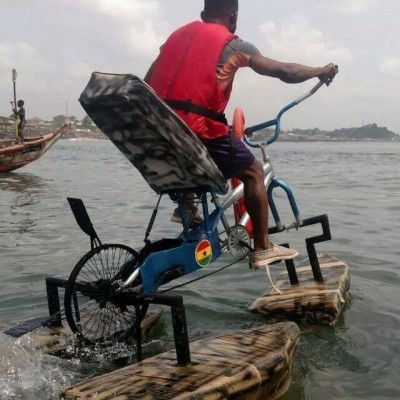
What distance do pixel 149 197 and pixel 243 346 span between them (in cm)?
1101

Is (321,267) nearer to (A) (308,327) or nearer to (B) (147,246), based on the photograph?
(A) (308,327)

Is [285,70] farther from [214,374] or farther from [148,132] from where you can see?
[214,374]

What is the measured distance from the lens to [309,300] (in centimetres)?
497

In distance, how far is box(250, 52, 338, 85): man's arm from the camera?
13.3 ft

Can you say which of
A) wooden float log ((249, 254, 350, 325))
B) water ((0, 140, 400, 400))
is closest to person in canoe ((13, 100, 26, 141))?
water ((0, 140, 400, 400))

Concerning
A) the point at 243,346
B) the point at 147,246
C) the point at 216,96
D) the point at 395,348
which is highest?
the point at 216,96

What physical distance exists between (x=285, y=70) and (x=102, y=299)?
2.12 m

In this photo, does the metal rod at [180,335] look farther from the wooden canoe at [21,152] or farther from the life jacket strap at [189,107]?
the wooden canoe at [21,152]

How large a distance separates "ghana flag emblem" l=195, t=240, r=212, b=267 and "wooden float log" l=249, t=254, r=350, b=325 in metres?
1.22

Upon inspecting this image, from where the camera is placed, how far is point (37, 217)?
35.7ft

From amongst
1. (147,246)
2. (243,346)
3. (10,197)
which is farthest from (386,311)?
(10,197)

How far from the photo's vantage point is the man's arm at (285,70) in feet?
13.3

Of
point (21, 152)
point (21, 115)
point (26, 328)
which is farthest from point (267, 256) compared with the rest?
point (21, 115)

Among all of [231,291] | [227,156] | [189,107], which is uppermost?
[189,107]
